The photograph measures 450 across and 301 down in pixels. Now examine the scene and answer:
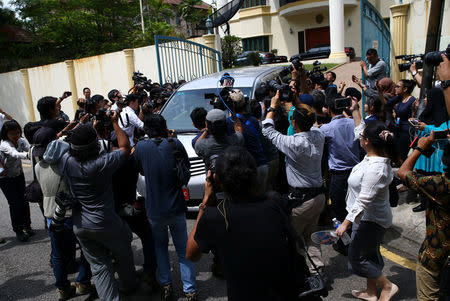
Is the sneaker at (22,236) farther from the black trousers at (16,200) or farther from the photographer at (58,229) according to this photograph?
the photographer at (58,229)

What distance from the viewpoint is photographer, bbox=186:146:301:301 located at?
198 centimetres

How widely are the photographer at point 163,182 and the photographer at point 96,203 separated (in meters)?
0.23

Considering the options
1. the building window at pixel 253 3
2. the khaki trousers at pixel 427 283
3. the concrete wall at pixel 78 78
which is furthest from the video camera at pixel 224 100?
the building window at pixel 253 3

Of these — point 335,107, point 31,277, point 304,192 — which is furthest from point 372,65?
point 31,277

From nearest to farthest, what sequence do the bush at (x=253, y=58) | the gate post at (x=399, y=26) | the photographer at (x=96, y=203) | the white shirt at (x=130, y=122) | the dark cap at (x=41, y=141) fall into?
the photographer at (x=96, y=203) < the dark cap at (x=41, y=141) < the white shirt at (x=130, y=122) < the gate post at (x=399, y=26) < the bush at (x=253, y=58)

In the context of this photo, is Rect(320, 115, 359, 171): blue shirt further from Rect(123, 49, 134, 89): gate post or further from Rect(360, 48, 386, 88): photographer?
Rect(123, 49, 134, 89): gate post

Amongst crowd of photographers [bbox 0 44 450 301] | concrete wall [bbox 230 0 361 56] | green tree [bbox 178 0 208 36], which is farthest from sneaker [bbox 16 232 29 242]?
green tree [bbox 178 0 208 36]

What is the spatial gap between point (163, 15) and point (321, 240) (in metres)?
33.4

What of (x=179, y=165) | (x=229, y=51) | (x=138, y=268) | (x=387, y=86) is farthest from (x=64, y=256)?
(x=229, y=51)

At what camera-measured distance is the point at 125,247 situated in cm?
350

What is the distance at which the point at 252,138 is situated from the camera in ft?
13.4

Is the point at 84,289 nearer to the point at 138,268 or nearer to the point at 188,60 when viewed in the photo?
the point at 138,268

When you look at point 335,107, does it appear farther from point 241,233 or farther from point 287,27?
point 287,27

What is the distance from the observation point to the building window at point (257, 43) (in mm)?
30359
